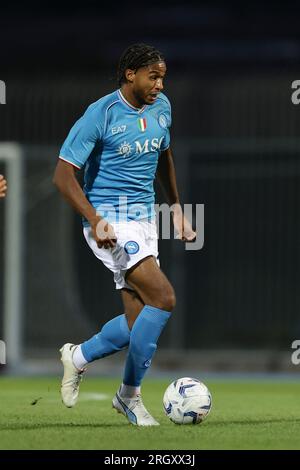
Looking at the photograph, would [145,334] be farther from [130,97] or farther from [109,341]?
[130,97]

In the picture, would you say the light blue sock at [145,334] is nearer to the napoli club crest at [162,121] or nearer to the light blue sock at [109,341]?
the light blue sock at [109,341]

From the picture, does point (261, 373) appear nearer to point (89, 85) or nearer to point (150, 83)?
point (89, 85)

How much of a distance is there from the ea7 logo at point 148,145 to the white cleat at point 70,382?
51.5 inches

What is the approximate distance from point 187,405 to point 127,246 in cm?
100

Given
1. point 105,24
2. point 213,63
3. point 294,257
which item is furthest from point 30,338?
point 105,24

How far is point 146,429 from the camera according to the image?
8.15 metres

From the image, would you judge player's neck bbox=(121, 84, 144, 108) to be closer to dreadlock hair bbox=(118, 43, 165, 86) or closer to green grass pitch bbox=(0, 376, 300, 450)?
dreadlock hair bbox=(118, 43, 165, 86)

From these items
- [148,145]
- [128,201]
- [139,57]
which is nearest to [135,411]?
[128,201]

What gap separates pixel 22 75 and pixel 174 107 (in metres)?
6.26

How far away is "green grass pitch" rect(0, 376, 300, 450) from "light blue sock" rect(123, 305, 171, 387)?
1.33 feet

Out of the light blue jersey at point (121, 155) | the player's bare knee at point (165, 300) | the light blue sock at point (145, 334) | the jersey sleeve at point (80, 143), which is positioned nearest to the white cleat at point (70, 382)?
the light blue sock at point (145, 334)

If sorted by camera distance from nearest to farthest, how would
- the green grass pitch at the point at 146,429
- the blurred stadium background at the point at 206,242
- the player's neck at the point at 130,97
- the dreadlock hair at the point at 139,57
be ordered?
1. the green grass pitch at the point at 146,429
2. the dreadlock hair at the point at 139,57
3. the player's neck at the point at 130,97
4. the blurred stadium background at the point at 206,242

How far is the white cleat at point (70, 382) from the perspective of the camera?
8.74m

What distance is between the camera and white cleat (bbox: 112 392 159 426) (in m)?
8.45
